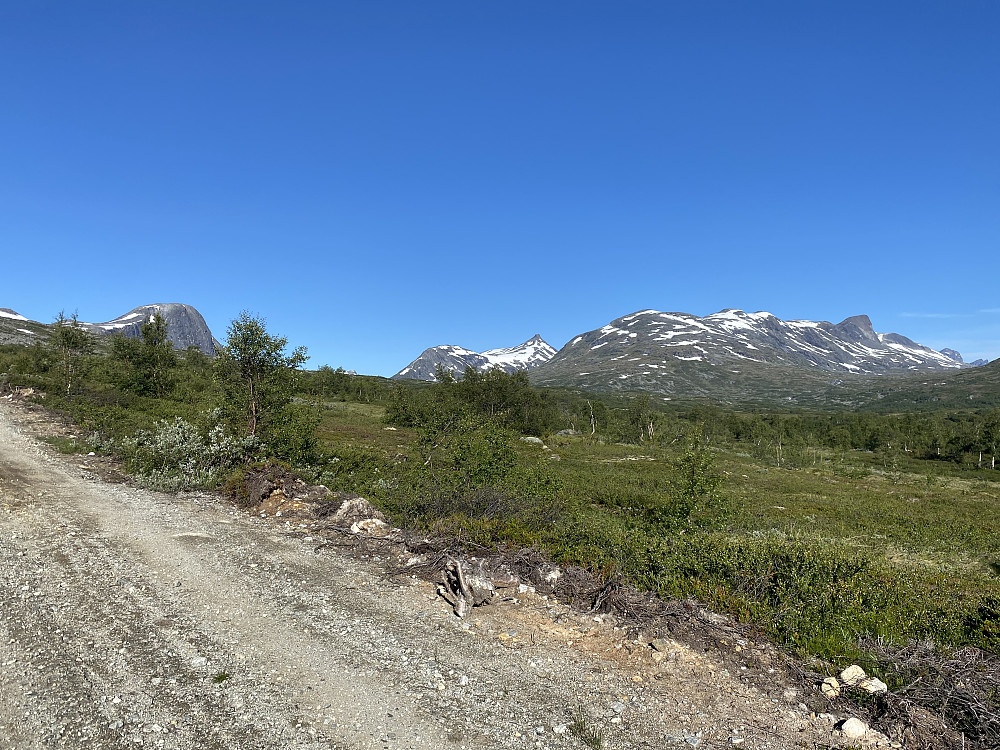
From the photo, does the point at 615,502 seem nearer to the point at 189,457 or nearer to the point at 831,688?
the point at 189,457

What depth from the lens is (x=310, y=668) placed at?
6.90 m

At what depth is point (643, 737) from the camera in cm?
582

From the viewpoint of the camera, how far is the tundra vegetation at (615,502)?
904 centimetres

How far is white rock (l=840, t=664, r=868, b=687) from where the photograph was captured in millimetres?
6738

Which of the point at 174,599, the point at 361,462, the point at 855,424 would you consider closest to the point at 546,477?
the point at 361,462

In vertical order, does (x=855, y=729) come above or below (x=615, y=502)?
above

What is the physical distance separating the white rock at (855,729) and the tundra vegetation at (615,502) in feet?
4.20

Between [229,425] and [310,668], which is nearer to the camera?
[310,668]

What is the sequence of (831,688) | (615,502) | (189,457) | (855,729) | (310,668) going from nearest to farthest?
(855,729) → (831,688) → (310,668) → (189,457) → (615,502)

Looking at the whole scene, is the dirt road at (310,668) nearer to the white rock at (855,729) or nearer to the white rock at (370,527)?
the white rock at (855,729)

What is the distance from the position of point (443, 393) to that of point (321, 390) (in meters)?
42.7

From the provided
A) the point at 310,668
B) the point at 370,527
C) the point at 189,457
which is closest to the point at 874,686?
the point at 310,668

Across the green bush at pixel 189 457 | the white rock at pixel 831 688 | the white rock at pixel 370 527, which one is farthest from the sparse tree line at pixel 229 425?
the white rock at pixel 831 688

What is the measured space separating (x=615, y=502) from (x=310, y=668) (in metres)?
24.6
